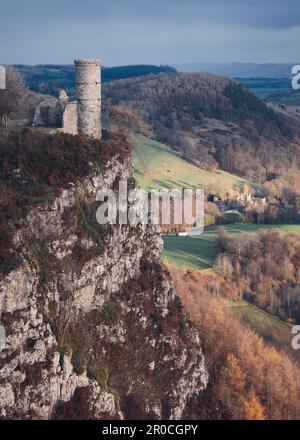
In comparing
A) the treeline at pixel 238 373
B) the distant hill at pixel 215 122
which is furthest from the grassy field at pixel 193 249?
the distant hill at pixel 215 122

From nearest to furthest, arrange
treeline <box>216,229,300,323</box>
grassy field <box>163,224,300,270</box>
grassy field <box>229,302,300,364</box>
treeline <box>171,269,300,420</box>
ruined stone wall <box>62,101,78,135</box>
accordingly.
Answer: treeline <box>171,269,300,420</box>
ruined stone wall <box>62,101,78,135</box>
grassy field <box>229,302,300,364</box>
treeline <box>216,229,300,323</box>
grassy field <box>163,224,300,270</box>

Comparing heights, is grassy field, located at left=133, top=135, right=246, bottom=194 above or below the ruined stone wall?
below

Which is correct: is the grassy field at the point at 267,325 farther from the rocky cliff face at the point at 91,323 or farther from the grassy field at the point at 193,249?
the rocky cliff face at the point at 91,323

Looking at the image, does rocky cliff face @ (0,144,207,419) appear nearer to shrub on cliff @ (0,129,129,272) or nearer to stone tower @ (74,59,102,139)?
shrub on cliff @ (0,129,129,272)

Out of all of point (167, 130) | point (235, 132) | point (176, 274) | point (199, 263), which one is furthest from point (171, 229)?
point (235, 132)

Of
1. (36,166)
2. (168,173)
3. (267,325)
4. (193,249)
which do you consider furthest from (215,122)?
(36,166)

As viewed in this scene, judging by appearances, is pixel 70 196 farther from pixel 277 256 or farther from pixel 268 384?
pixel 277 256

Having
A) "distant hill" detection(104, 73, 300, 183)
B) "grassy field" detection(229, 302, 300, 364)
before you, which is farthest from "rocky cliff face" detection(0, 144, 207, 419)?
"distant hill" detection(104, 73, 300, 183)

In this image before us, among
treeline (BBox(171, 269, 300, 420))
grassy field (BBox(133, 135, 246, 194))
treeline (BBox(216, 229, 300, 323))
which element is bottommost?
treeline (BBox(171, 269, 300, 420))
